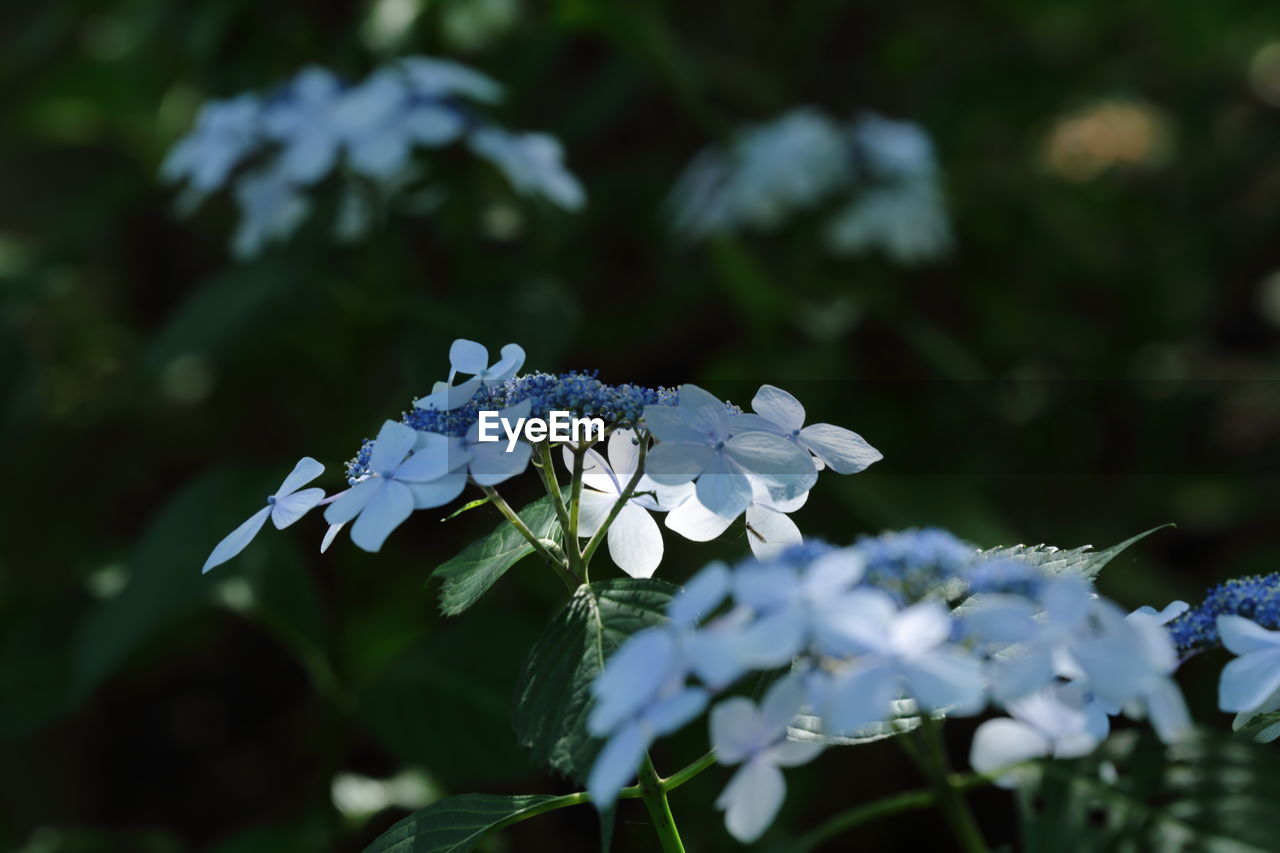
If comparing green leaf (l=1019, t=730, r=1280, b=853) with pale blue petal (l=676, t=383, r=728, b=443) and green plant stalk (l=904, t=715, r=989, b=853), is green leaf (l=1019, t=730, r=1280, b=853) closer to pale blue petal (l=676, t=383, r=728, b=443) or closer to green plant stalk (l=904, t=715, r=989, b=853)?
green plant stalk (l=904, t=715, r=989, b=853)

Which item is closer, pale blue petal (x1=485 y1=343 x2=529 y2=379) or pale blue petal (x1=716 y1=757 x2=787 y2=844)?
pale blue petal (x1=716 y1=757 x2=787 y2=844)

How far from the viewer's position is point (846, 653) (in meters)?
0.32

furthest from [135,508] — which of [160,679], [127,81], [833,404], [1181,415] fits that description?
[1181,415]

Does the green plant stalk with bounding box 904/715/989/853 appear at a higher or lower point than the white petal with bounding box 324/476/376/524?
lower

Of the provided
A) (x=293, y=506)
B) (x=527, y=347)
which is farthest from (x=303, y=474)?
(x=527, y=347)

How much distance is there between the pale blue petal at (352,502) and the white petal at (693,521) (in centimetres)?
12

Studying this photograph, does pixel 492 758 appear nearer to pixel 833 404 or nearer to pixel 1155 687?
pixel 833 404

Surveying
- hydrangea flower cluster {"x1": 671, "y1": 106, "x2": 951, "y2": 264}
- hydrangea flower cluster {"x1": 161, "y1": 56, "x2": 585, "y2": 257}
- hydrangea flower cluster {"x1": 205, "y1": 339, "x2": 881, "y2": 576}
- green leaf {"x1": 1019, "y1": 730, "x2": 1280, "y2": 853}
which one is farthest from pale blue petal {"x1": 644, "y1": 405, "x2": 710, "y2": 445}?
hydrangea flower cluster {"x1": 671, "y1": 106, "x2": 951, "y2": 264}

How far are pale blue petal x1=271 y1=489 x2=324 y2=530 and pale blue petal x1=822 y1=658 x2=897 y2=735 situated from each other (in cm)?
22

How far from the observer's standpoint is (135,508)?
196 cm

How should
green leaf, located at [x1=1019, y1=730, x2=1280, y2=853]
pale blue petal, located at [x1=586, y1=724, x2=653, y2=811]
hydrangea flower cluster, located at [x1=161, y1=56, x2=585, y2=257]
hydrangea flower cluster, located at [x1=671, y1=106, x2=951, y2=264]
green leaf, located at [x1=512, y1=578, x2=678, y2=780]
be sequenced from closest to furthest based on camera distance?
pale blue petal, located at [x1=586, y1=724, x2=653, y2=811], green leaf, located at [x1=512, y1=578, x2=678, y2=780], green leaf, located at [x1=1019, y1=730, x2=1280, y2=853], hydrangea flower cluster, located at [x1=161, y1=56, x2=585, y2=257], hydrangea flower cluster, located at [x1=671, y1=106, x2=951, y2=264]

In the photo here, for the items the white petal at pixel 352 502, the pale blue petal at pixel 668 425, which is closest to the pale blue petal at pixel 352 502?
the white petal at pixel 352 502

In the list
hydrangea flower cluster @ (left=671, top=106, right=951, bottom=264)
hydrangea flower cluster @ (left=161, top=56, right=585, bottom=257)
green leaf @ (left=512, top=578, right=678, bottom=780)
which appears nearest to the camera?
green leaf @ (left=512, top=578, right=678, bottom=780)

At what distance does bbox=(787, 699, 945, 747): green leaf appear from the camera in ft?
1.36
